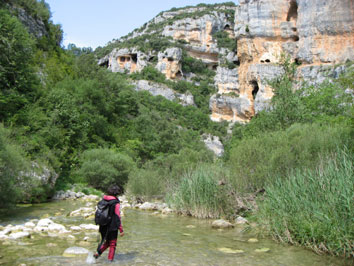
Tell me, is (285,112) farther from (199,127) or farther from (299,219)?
(199,127)

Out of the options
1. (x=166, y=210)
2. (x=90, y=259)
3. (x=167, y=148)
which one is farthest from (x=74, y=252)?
(x=167, y=148)

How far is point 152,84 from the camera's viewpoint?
58.6 m

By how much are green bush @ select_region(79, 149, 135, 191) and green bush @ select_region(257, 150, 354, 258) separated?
1456 centimetres

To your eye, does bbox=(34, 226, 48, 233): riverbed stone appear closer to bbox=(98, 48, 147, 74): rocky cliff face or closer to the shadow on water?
the shadow on water

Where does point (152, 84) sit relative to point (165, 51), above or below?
below

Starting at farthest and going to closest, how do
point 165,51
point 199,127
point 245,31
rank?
point 165,51
point 245,31
point 199,127

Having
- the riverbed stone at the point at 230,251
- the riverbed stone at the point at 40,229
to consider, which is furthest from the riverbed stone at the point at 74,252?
the riverbed stone at the point at 230,251

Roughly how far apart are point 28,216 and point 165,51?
58.1m

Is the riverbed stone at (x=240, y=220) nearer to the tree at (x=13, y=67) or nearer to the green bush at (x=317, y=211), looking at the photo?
the green bush at (x=317, y=211)

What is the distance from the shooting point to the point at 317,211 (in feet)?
19.9

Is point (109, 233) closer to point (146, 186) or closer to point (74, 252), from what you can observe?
Result: point (74, 252)

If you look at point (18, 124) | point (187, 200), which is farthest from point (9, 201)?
point (18, 124)

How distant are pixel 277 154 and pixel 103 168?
13.2 metres

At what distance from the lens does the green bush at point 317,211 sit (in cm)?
573
